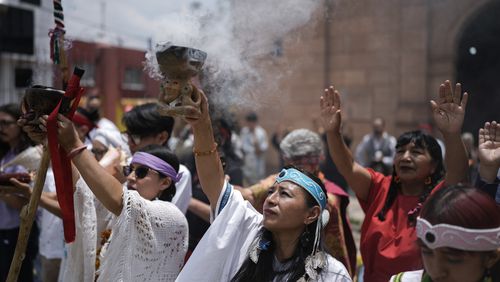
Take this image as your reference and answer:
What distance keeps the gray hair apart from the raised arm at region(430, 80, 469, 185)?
46.8 inches

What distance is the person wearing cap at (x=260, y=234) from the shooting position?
7.50 feet

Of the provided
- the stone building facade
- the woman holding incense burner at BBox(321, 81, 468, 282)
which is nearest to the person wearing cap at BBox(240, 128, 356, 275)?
the woman holding incense burner at BBox(321, 81, 468, 282)

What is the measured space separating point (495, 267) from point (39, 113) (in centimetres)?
202

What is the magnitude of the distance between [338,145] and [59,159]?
1.69 metres

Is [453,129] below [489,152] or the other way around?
the other way around

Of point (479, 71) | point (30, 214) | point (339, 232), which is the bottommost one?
point (339, 232)

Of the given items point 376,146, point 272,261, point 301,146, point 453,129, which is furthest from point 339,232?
point 376,146

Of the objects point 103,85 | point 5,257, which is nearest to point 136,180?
point 5,257

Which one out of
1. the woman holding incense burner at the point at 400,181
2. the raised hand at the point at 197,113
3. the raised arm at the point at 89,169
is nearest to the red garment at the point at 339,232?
the woman holding incense burner at the point at 400,181

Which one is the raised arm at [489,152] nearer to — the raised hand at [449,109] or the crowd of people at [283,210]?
the crowd of people at [283,210]

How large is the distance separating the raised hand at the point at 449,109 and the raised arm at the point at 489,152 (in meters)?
0.13

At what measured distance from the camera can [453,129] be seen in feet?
8.77

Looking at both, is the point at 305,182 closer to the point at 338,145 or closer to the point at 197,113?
the point at 197,113

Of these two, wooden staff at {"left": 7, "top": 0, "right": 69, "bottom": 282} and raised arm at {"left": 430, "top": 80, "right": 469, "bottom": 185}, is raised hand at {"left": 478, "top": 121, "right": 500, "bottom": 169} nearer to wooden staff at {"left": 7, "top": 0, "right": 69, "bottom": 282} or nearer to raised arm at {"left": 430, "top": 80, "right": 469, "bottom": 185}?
raised arm at {"left": 430, "top": 80, "right": 469, "bottom": 185}
